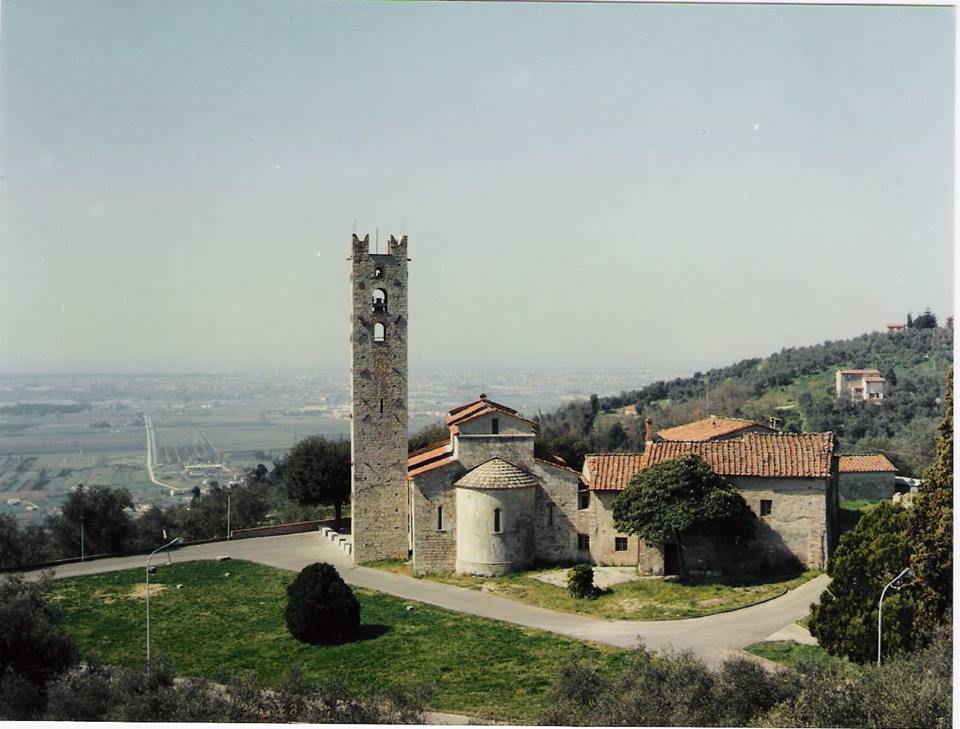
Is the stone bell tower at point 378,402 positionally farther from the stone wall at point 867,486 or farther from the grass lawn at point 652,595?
the stone wall at point 867,486

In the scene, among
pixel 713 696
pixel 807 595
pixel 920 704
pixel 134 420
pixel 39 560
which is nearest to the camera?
pixel 920 704

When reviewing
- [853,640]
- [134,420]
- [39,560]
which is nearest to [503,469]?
[853,640]

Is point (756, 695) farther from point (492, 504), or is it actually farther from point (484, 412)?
point (484, 412)

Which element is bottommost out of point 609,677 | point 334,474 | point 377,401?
point 609,677

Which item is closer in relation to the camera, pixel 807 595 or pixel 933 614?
pixel 933 614

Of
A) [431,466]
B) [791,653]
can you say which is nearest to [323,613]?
[431,466]

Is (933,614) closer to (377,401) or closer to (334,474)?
(377,401)

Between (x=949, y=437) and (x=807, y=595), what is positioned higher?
(x=949, y=437)

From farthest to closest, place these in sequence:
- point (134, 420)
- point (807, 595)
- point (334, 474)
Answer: point (134, 420) < point (334, 474) < point (807, 595)
